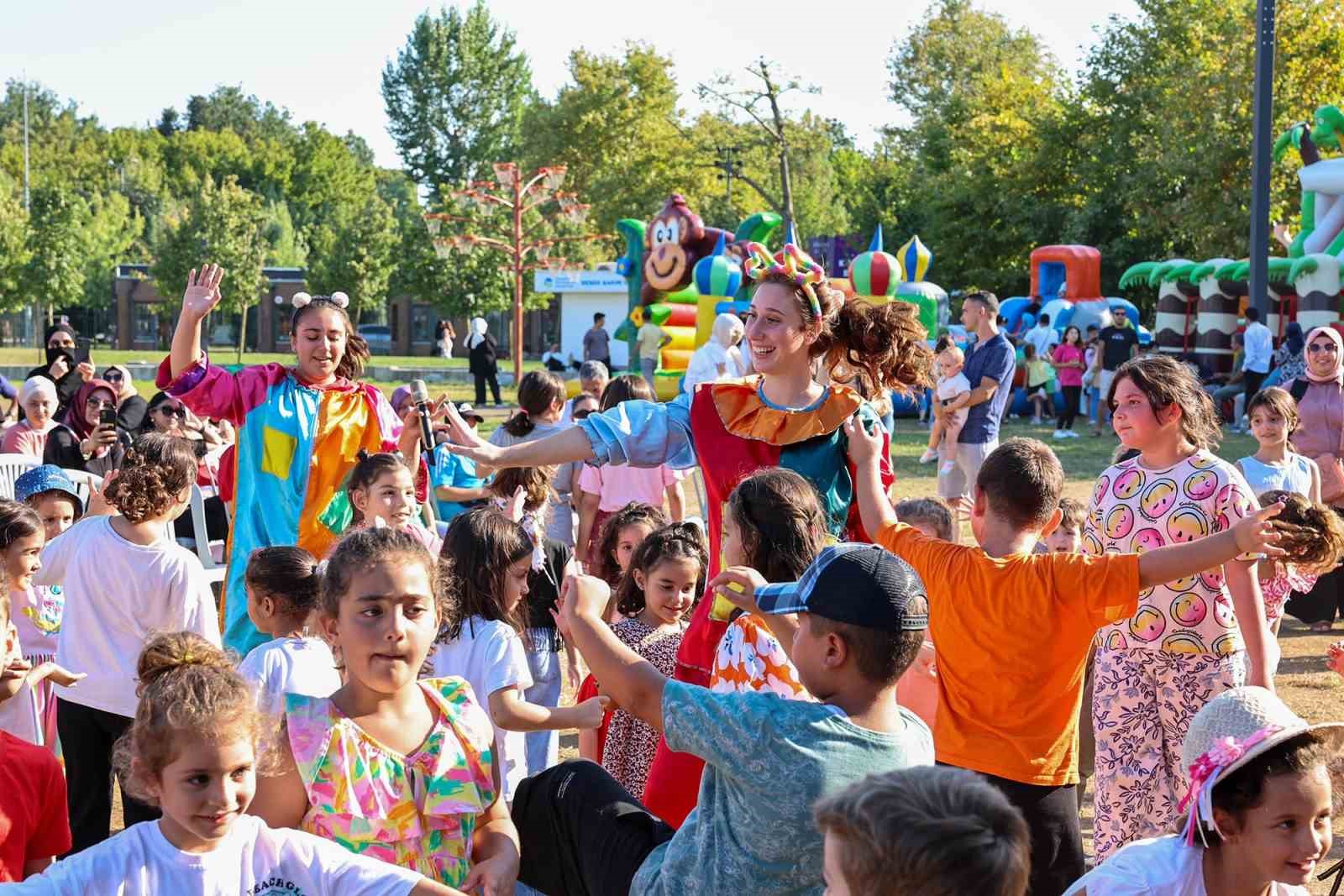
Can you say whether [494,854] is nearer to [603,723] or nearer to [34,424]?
[603,723]

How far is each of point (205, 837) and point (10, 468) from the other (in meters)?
6.77

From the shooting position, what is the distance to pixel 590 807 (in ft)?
9.86

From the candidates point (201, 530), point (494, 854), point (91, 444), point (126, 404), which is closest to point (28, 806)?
point (494, 854)

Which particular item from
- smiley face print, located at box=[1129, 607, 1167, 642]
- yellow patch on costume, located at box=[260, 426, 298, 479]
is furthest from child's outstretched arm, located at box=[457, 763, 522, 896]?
yellow patch on costume, located at box=[260, 426, 298, 479]

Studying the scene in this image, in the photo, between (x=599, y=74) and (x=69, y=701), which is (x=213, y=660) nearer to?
(x=69, y=701)

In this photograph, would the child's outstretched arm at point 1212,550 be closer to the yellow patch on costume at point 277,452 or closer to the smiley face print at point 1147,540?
the smiley face print at point 1147,540

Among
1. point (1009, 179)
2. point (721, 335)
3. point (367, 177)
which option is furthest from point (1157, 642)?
point (367, 177)

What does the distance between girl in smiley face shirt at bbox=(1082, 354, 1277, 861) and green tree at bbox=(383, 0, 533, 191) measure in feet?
252

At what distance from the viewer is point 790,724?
2551mm

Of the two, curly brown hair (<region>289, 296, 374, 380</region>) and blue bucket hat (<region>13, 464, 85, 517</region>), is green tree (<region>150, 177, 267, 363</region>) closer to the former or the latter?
blue bucket hat (<region>13, 464, 85, 517</region>)

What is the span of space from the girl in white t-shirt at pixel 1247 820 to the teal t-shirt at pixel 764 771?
1.52 ft

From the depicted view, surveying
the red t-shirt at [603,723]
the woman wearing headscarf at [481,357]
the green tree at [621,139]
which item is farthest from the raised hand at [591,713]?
the green tree at [621,139]

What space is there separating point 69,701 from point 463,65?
78276 millimetres

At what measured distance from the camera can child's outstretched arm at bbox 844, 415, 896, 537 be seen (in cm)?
402
